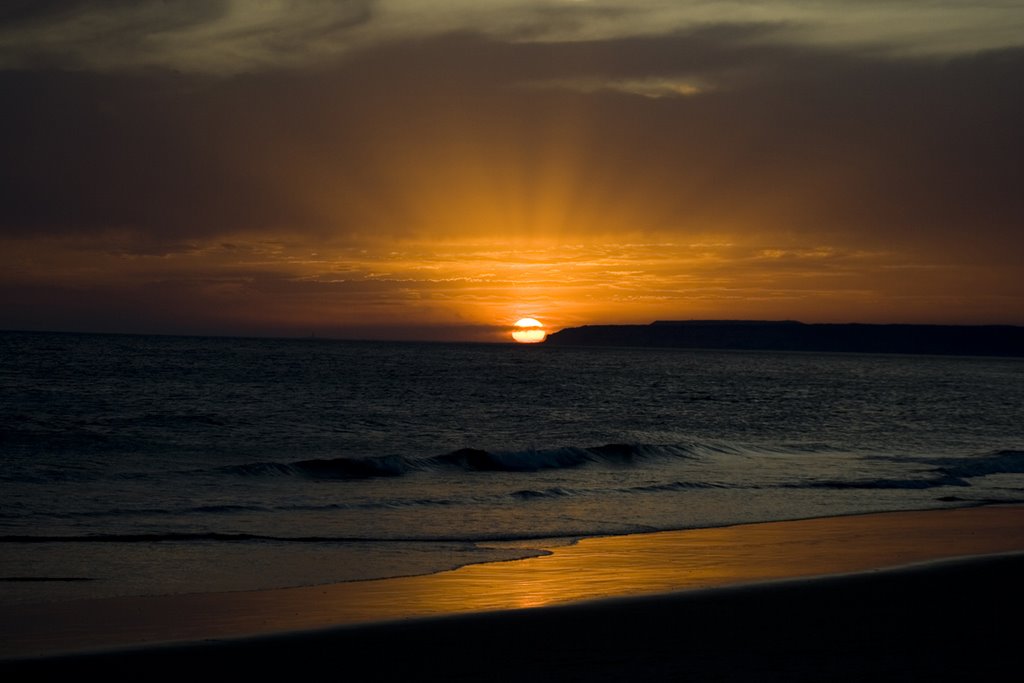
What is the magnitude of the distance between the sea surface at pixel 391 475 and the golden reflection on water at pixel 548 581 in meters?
0.71

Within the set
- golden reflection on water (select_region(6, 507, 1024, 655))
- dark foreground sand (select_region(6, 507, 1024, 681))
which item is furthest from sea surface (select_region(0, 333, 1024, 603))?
dark foreground sand (select_region(6, 507, 1024, 681))

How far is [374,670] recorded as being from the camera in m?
7.56

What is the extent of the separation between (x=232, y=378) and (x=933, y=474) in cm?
5332

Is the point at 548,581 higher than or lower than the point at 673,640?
lower

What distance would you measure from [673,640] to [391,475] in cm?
1632

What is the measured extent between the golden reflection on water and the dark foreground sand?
120 mm

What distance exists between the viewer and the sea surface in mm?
13087

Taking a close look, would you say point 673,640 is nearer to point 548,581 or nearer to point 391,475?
point 548,581

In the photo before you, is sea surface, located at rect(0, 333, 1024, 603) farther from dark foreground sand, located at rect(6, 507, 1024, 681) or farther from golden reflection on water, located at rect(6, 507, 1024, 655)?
dark foreground sand, located at rect(6, 507, 1024, 681)

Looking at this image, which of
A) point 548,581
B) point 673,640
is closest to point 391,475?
point 548,581

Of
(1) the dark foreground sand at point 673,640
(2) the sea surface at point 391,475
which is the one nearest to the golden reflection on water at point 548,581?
(1) the dark foreground sand at point 673,640

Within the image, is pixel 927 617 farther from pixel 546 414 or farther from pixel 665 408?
pixel 665 408

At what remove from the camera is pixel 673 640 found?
27.4ft

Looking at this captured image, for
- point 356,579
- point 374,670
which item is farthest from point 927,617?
point 356,579
